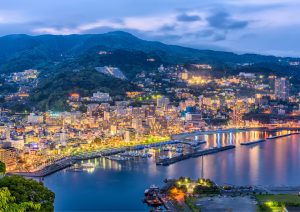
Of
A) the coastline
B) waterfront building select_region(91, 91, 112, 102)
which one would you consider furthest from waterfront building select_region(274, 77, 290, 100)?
the coastline

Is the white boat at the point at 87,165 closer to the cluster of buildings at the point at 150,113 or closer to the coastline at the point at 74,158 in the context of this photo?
the coastline at the point at 74,158

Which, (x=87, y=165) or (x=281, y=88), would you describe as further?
(x=281, y=88)

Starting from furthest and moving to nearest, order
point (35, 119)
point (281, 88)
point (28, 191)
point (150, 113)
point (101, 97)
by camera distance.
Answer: point (281, 88)
point (101, 97)
point (150, 113)
point (35, 119)
point (28, 191)

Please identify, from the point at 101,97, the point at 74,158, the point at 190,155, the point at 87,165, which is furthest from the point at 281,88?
the point at 87,165

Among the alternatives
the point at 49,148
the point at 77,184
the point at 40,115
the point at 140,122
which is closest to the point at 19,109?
the point at 40,115

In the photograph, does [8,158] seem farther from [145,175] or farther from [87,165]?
[145,175]

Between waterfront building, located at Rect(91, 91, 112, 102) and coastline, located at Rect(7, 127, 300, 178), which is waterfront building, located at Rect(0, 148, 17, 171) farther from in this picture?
Result: waterfront building, located at Rect(91, 91, 112, 102)

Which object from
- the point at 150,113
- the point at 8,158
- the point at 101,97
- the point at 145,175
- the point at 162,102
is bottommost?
the point at 145,175
